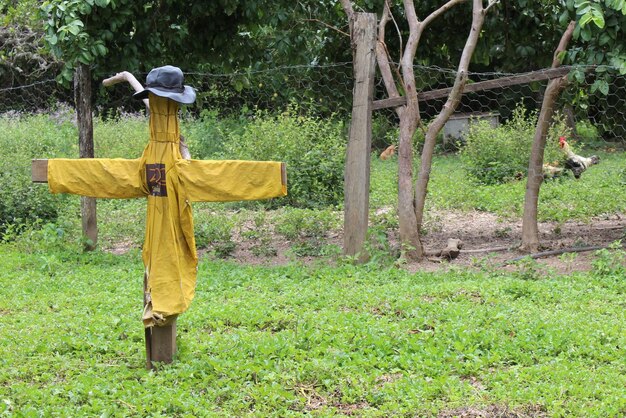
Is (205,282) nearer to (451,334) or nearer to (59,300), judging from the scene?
(59,300)

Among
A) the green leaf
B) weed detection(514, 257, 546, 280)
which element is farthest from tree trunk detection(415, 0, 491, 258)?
the green leaf

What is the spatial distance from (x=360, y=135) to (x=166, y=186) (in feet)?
11.2

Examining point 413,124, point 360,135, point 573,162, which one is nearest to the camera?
point 360,135

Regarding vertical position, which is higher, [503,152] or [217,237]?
[503,152]

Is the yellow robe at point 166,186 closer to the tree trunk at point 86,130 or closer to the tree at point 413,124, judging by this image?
the tree at point 413,124

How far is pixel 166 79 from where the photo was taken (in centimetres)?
473

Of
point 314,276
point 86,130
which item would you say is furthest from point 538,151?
point 86,130

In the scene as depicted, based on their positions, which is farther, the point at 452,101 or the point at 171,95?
the point at 452,101

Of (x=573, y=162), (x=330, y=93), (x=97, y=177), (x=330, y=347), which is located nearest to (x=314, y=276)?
(x=330, y=347)

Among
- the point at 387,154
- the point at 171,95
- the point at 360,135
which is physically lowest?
the point at 387,154

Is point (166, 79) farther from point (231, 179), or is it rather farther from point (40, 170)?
point (40, 170)

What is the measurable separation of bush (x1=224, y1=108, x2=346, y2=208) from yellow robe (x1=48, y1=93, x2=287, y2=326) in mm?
6901

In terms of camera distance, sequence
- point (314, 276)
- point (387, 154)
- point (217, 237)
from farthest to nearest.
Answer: point (387, 154) < point (217, 237) < point (314, 276)

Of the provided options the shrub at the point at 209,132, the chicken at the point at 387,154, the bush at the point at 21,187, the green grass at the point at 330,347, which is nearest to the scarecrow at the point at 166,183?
the green grass at the point at 330,347
